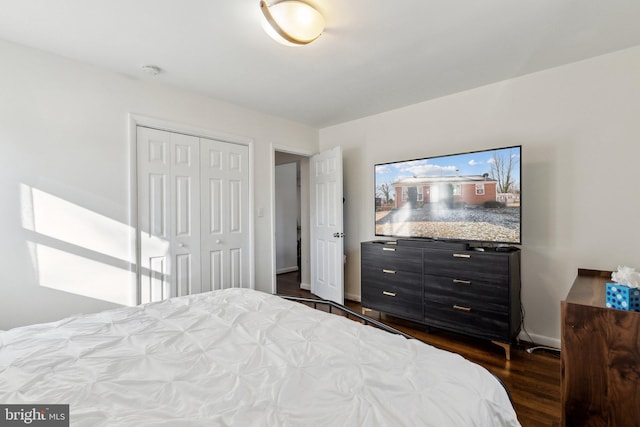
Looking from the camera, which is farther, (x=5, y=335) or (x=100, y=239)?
(x=100, y=239)

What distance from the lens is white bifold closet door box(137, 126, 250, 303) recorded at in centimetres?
284

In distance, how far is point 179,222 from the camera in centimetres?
305

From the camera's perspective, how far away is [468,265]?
266cm

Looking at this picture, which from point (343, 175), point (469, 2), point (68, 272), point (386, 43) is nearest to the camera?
point (469, 2)

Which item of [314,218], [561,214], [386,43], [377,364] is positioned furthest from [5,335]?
[561,214]

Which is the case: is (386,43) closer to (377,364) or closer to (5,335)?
(377,364)

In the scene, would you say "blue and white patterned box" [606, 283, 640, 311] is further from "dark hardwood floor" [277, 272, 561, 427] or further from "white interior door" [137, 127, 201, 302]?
"white interior door" [137, 127, 201, 302]

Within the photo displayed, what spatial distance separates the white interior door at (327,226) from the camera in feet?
12.8

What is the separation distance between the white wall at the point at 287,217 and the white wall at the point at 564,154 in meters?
3.68

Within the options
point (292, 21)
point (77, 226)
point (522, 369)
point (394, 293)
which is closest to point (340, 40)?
point (292, 21)

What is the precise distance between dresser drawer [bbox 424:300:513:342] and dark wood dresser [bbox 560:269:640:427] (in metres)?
0.86

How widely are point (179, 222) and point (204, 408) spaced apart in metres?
2.49

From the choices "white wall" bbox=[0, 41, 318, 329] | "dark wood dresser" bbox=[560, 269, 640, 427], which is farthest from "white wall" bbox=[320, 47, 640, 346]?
"white wall" bbox=[0, 41, 318, 329]

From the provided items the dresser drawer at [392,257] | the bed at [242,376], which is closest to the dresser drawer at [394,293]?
the dresser drawer at [392,257]
